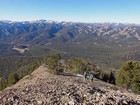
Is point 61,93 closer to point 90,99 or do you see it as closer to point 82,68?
point 90,99

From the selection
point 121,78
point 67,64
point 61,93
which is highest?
point 61,93

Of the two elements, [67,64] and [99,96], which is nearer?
[99,96]

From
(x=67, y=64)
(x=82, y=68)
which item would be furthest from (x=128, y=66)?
(x=67, y=64)

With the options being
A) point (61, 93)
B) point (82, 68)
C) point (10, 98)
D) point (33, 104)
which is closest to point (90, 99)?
point (61, 93)

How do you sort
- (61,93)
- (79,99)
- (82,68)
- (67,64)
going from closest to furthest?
(79,99), (61,93), (82,68), (67,64)

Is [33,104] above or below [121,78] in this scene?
above

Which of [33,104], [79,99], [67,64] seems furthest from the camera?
[67,64]

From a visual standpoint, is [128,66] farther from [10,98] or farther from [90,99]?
[10,98]

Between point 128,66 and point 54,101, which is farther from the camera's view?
point 128,66

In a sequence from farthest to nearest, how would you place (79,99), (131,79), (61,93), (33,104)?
(131,79)
(61,93)
(79,99)
(33,104)
